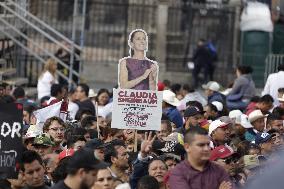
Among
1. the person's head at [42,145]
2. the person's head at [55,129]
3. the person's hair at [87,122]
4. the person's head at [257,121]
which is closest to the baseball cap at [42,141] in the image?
the person's head at [42,145]

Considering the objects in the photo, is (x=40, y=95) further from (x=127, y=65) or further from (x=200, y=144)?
(x=200, y=144)

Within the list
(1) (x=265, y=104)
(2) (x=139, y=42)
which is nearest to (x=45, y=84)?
(1) (x=265, y=104)

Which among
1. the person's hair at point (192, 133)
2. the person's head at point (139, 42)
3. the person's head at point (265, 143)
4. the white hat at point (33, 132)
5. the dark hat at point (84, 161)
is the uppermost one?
the person's head at point (139, 42)

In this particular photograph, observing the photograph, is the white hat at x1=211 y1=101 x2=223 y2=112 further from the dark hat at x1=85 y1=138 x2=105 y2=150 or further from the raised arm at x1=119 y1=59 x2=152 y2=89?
the dark hat at x1=85 y1=138 x2=105 y2=150

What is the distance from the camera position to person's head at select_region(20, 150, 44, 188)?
9727 mm

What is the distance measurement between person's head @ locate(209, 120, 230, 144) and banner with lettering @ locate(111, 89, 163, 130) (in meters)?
0.86

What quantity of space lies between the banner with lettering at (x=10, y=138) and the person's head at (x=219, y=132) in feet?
14.6

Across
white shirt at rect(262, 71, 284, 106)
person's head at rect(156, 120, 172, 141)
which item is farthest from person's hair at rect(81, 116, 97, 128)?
white shirt at rect(262, 71, 284, 106)

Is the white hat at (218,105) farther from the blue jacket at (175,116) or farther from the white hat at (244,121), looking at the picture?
the blue jacket at (175,116)

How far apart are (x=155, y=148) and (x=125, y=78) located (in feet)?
5.06

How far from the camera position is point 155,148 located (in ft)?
42.8

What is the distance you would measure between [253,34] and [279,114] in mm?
13620

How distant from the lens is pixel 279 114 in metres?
17.3

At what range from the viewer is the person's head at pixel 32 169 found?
973 centimetres
